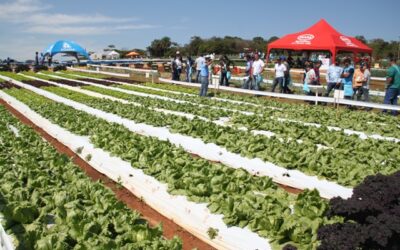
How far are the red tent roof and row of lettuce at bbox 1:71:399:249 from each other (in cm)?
1427

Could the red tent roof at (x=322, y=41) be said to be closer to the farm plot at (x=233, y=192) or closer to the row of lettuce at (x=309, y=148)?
the row of lettuce at (x=309, y=148)

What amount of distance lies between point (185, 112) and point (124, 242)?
968cm

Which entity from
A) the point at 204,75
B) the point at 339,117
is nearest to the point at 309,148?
the point at 339,117

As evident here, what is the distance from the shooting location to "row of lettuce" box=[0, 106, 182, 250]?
4328 millimetres

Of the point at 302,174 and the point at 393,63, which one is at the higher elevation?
the point at 393,63

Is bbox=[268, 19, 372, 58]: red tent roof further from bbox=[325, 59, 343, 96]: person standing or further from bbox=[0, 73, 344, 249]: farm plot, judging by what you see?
bbox=[0, 73, 344, 249]: farm plot

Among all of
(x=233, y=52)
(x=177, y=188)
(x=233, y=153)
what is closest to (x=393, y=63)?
(x=233, y=153)

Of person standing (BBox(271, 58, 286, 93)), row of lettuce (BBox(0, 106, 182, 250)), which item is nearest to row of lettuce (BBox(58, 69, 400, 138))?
person standing (BBox(271, 58, 286, 93))

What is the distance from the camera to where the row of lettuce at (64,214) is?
433 centimetres

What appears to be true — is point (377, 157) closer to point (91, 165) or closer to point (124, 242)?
point (124, 242)

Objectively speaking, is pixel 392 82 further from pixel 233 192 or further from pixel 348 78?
pixel 233 192

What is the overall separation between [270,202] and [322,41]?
16593 millimetres

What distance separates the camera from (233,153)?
8.54 meters

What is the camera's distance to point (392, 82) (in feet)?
46.2
